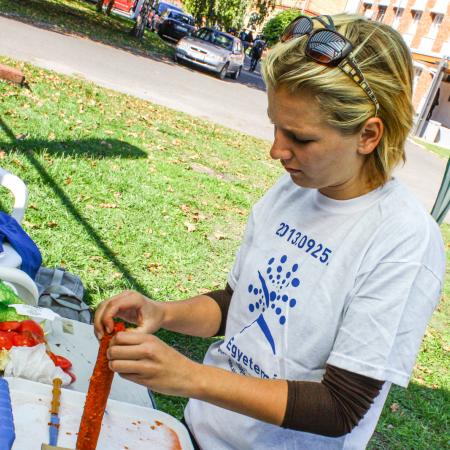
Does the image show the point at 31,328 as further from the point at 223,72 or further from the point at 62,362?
the point at 223,72

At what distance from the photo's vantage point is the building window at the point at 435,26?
109 ft

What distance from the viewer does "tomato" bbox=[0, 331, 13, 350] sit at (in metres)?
2.13

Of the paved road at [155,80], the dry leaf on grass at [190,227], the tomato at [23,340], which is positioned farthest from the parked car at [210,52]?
the tomato at [23,340]

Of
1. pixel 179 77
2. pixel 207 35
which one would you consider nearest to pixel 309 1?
pixel 207 35

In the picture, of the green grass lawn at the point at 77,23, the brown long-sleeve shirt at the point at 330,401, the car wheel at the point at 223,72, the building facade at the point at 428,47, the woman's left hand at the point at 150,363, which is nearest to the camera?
the woman's left hand at the point at 150,363

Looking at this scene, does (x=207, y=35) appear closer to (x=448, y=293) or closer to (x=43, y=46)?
(x=43, y=46)

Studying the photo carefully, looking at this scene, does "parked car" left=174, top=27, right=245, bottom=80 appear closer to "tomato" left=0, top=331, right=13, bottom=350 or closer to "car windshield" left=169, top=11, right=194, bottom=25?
"car windshield" left=169, top=11, right=194, bottom=25

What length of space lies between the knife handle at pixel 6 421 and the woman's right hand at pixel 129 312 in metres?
0.26

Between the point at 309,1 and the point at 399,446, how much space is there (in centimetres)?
4890

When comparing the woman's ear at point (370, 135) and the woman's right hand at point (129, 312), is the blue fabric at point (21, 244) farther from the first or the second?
the woman's ear at point (370, 135)

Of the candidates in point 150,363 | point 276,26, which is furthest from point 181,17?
point 150,363

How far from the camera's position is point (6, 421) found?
4.66 ft

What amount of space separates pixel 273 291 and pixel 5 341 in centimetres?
106

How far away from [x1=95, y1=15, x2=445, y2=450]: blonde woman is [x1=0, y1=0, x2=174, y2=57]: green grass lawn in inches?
647
